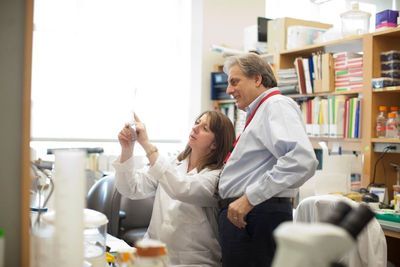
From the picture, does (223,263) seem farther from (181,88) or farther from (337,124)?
(181,88)

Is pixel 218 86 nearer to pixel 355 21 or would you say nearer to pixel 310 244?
pixel 355 21

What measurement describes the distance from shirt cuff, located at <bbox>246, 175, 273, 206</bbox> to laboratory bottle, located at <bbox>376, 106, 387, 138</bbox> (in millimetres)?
1760

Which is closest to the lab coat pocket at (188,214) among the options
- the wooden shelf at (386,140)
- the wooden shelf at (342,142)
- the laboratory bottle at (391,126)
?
the wooden shelf at (386,140)

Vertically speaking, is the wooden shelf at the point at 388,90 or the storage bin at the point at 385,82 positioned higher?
the storage bin at the point at 385,82

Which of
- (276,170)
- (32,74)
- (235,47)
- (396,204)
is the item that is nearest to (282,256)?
(32,74)

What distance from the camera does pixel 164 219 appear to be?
1.88m

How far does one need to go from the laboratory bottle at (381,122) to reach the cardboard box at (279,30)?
1.20 meters

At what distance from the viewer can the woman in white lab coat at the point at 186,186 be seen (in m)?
1.78

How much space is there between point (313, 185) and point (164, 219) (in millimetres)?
1771

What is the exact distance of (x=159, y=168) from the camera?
1.75 meters

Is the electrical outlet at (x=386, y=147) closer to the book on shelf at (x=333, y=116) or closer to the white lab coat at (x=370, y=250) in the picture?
the book on shelf at (x=333, y=116)

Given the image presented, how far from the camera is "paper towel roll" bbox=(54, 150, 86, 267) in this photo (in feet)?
2.93

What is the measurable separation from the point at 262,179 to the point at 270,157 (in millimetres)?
138

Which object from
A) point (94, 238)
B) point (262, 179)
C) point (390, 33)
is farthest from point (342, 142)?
point (94, 238)
